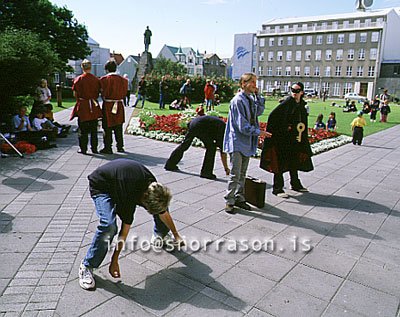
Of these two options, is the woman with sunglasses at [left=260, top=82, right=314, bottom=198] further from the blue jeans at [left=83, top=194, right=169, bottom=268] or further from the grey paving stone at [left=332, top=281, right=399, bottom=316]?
the blue jeans at [left=83, top=194, right=169, bottom=268]

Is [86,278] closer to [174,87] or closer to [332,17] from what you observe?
[174,87]

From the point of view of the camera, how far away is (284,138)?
19.8 ft

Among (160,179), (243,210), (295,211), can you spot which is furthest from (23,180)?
(295,211)

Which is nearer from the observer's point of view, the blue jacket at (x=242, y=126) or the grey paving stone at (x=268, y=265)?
the grey paving stone at (x=268, y=265)

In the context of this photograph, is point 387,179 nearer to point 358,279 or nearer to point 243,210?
point 243,210

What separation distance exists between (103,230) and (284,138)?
3.83m

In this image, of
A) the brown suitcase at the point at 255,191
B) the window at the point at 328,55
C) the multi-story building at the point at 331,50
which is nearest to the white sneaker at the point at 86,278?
the brown suitcase at the point at 255,191

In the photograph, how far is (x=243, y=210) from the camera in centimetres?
537

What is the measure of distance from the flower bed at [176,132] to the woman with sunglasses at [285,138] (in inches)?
188

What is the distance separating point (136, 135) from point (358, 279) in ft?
32.1

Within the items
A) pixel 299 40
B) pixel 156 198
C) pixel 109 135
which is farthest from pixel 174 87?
pixel 299 40

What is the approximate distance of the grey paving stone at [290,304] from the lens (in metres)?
2.95

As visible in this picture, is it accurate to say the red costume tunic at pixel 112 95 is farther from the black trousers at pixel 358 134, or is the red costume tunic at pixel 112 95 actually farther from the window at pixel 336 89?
the window at pixel 336 89

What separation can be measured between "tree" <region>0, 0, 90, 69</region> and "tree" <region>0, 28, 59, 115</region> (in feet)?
56.4
